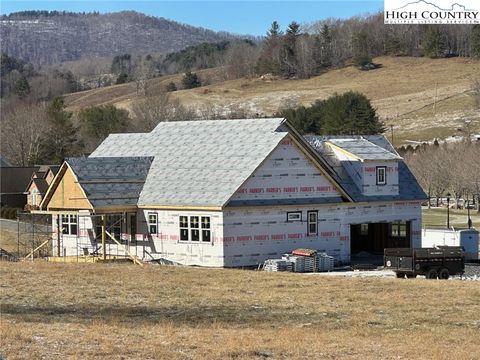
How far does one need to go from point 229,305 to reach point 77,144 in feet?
273

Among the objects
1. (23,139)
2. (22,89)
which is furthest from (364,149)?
(22,89)

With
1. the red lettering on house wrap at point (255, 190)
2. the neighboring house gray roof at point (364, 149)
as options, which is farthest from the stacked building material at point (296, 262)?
the neighboring house gray roof at point (364, 149)

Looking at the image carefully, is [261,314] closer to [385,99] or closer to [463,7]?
[463,7]

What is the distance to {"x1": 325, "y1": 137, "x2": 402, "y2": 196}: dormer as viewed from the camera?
49625 millimetres

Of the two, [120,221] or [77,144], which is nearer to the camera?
[120,221]

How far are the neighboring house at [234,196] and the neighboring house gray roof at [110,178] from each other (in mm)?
54

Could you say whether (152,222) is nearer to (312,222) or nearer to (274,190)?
(274,190)

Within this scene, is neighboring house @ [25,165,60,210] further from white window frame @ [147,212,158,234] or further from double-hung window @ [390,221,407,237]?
double-hung window @ [390,221,407,237]

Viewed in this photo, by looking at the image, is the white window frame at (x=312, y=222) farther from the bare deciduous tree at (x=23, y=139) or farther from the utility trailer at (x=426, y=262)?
the bare deciduous tree at (x=23, y=139)

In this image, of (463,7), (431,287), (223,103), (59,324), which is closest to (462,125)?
(463,7)

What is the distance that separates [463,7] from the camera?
129625 mm

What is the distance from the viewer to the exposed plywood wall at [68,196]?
4638 cm

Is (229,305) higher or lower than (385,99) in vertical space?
lower

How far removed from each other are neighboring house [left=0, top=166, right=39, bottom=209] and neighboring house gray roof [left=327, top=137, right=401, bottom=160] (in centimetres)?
4586
